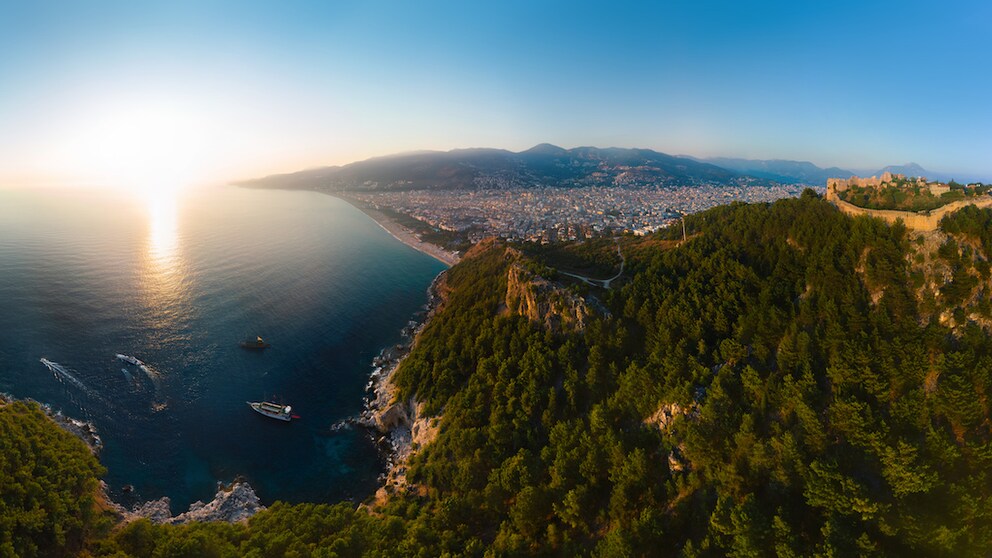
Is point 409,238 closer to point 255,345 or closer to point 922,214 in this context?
point 255,345

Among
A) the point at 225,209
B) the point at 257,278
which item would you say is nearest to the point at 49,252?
the point at 257,278

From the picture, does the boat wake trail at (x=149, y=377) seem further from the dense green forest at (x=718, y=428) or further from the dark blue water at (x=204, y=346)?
the dense green forest at (x=718, y=428)

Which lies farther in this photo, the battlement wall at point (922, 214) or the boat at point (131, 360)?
the boat at point (131, 360)

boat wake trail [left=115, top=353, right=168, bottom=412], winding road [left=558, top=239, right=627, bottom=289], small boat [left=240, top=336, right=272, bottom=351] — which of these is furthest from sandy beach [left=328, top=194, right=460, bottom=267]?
boat wake trail [left=115, top=353, right=168, bottom=412]

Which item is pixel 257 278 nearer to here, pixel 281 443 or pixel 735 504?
pixel 281 443

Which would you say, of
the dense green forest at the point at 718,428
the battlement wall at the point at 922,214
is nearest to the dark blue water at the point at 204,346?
the dense green forest at the point at 718,428

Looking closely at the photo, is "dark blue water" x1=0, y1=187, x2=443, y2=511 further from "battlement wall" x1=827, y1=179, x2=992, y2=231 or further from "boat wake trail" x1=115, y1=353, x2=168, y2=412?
"battlement wall" x1=827, y1=179, x2=992, y2=231

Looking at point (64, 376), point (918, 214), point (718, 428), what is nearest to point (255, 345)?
point (64, 376)
